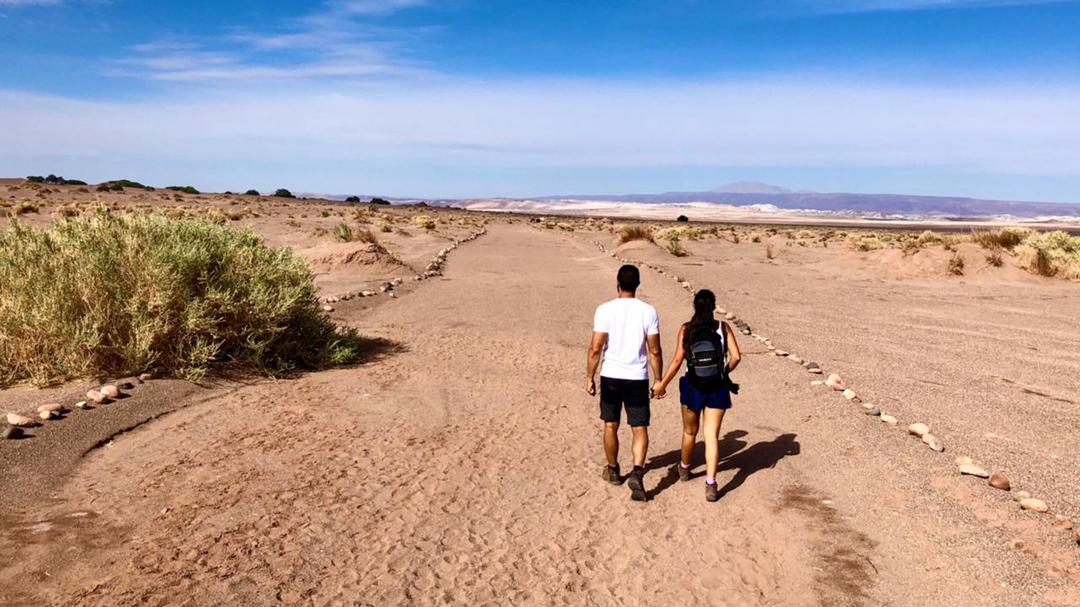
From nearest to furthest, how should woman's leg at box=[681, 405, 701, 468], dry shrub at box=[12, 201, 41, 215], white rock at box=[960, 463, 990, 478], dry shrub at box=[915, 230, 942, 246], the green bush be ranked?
1. woman's leg at box=[681, 405, 701, 468]
2. white rock at box=[960, 463, 990, 478]
3. the green bush
4. dry shrub at box=[915, 230, 942, 246]
5. dry shrub at box=[12, 201, 41, 215]

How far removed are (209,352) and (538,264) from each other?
1622cm

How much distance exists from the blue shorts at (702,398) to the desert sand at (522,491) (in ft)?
2.25

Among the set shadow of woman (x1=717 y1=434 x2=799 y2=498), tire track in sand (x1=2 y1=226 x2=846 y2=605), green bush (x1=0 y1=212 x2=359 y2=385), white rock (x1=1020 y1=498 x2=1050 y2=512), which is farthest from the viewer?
green bush (x1=0 y1=212 x2=359 y2=385)

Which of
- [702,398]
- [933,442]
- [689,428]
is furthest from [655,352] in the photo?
[933,442]

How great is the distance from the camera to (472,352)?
1022cm

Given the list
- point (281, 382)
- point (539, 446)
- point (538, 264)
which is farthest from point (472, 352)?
point (538, 264)

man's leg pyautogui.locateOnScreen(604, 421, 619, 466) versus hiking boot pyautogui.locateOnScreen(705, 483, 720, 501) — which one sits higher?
man's leg pyautogui.locateOnScreen(604, 421, 619, 466)

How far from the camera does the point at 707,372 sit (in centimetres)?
530

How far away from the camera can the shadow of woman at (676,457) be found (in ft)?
18.9

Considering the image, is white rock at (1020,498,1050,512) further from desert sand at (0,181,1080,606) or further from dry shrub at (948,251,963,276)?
dry shrub at (948,251,963,276)

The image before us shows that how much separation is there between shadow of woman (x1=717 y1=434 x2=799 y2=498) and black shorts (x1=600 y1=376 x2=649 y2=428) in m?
0.90

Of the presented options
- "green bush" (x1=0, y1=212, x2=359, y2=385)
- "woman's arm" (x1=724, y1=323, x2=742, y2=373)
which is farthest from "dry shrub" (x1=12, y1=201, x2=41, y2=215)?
"woman's arm" (x1=724, y1=323, x2=742, y2=373)

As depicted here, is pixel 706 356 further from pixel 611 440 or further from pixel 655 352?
pixel 611 440

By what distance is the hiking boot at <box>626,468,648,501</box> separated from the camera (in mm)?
5367
